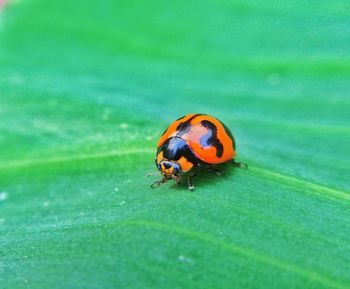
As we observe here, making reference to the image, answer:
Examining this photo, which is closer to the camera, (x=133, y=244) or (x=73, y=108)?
(x=133, y=244)

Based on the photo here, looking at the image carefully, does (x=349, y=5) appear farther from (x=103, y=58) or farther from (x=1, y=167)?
(x=1, y=167)

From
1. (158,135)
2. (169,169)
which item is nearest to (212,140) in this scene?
(169,169)

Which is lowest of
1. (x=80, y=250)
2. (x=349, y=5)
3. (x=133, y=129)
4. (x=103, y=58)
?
(x=80, y=250)

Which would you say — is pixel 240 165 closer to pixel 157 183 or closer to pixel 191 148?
pixel 191 148

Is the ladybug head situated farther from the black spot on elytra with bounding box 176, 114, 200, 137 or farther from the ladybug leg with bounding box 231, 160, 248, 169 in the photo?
the ladybug leg with bounding box 231, 160, 248, 169

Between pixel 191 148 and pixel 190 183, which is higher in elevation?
pixel 191 148

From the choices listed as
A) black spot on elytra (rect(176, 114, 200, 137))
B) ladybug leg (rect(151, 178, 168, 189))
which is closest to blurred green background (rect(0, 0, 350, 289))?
ladybug leg (rect(151, 178, 168, 189))

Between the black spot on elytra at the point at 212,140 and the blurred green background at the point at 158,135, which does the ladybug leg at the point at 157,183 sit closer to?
the blurred green background at the point at 158,135

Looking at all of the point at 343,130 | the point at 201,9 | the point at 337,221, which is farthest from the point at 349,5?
the point at 337,221
